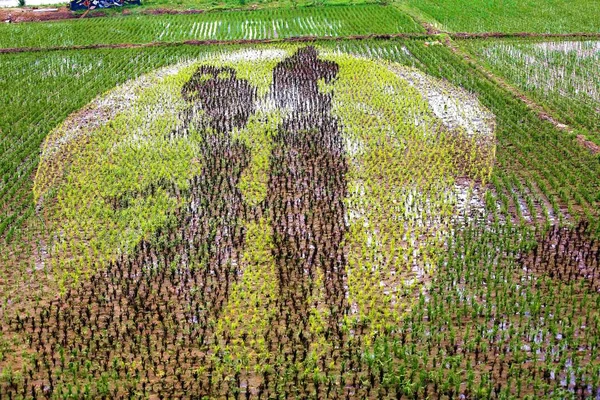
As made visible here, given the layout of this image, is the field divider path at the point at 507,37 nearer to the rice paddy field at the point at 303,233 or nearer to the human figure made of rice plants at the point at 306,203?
the rice paddy field at the point at 303,233

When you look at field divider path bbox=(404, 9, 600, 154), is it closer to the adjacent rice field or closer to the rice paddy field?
the rice paddy field

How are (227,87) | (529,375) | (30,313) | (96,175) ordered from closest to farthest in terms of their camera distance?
(529,375) → (30,313) → (96,175) → (227,87)

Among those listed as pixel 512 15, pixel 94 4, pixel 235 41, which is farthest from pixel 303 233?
pixel 94 4

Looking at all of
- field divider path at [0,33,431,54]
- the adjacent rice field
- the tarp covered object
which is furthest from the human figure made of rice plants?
the tarp covered object

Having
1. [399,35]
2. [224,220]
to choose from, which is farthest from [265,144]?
[399,35]

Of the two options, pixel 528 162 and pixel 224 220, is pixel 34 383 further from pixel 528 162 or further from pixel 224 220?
pixel 528 162

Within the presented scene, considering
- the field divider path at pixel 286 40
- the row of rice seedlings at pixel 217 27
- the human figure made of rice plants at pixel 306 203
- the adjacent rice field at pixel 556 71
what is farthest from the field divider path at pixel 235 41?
the human figure made of rice plants at pixel 306 203

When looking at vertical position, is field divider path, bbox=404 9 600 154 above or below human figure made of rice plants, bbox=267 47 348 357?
above

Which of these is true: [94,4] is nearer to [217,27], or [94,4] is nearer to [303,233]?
[217,27]
